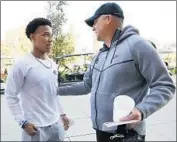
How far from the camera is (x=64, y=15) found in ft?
4.98

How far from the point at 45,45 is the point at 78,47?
0.25 metres

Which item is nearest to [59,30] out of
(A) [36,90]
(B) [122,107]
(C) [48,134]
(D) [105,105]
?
(A) [36,90]

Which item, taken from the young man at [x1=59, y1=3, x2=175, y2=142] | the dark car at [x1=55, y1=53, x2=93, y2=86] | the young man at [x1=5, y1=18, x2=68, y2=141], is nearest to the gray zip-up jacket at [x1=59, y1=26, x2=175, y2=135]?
the young man at [x1=59, y1=3, x2=175, y2=142]

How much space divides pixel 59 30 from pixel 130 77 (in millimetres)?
653

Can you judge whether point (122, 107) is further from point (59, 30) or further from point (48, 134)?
point (59, 30)

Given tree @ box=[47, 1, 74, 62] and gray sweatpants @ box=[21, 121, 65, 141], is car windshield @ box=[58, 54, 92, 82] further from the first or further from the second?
gray sweatpants @ box=[21, 121, 65, 141]

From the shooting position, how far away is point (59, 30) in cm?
150

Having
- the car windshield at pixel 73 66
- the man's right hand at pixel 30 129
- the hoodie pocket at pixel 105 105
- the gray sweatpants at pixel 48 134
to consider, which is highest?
the car windshield at pixel 73 66

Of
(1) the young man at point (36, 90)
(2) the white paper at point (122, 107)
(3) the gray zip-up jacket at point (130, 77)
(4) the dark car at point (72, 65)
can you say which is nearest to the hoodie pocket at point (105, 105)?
(3) the gray zip-up jacket at point (130, 77)

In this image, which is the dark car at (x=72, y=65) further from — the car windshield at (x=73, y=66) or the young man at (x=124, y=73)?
the young man at (x=124, y=73)

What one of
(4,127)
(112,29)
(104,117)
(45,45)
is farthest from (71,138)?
(112,29)

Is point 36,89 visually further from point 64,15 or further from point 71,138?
point 71,138

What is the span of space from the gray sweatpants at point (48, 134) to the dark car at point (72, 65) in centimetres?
25

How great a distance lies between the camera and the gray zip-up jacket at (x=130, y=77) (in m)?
0.86
